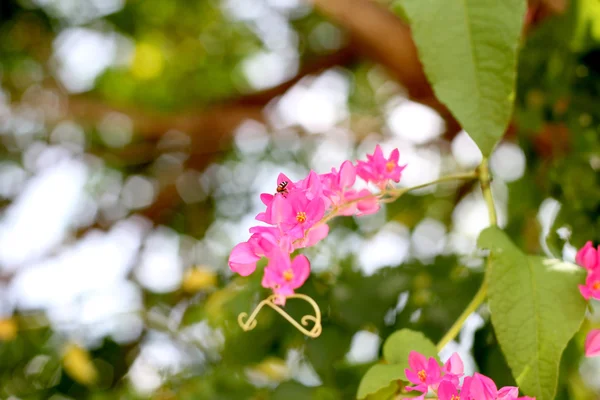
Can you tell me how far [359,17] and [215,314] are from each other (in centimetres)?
61

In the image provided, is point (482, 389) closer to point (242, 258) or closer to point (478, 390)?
point (478, 390)

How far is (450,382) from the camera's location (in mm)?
330

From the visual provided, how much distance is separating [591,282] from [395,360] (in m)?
0.14

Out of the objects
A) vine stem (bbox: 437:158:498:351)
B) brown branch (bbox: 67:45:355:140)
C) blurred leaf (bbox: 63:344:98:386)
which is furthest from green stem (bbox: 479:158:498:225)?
brown branch (bbox: 67:45:355:140)

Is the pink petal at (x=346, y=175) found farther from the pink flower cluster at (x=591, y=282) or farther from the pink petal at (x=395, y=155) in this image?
the pink flower cluster at (x=591, y=282)

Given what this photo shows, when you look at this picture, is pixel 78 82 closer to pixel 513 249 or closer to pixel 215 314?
pixel 215 314

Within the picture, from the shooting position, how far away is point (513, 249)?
1.34 feet

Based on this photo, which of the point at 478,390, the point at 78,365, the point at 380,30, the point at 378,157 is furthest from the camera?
the point at 380,30

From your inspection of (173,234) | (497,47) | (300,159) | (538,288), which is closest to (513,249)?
(538,288)

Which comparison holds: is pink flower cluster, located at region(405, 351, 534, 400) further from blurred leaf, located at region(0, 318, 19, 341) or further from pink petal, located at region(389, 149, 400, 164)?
blurred leaf, located at region(0, 318, 19, 341)

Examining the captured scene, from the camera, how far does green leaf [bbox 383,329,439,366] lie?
0.38 meters

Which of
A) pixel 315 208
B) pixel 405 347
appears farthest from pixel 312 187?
pixel 405 347

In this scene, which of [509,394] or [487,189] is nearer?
[509,394]

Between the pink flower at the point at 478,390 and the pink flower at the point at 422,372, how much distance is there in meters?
0.02
